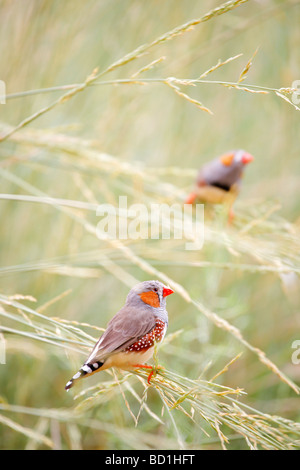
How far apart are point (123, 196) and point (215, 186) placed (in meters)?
0.35

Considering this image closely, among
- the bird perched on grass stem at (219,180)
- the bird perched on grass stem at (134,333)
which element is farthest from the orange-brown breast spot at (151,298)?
the bird perched on grass stem at (219,180)

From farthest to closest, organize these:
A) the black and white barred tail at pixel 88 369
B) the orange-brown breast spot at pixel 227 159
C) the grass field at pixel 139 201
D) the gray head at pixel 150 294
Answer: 1. the orange-brown breast spot at pixel 227 159
2. the grass field at pixel 139 201
3. the gray head at pixel 150 294
4. the black and white barred tail at pixel 88 369

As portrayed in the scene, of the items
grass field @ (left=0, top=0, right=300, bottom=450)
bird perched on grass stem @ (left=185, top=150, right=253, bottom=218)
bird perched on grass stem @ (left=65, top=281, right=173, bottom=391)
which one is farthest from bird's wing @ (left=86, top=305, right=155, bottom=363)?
bird perched on grass stem @ (left=185, top=150, right=253, bottom=218)

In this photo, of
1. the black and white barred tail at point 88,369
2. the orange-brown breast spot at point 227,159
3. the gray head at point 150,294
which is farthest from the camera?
the orange-brown breast spot at point 227,159

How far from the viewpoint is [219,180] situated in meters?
1.97

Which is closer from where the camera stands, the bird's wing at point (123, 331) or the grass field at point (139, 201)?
the bird's wing at point (123, 331)

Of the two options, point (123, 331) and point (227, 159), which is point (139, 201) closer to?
point (227, 159)

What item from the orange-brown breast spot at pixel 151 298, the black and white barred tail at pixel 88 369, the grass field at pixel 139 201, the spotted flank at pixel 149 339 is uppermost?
the grass field at pixel 139 201

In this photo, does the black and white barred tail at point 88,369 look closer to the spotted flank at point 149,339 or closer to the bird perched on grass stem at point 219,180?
the spotted flank at point 149,339

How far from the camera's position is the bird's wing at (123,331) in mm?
758

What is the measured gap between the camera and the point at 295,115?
1.94m

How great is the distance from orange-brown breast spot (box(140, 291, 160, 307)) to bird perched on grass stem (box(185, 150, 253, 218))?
3.73 ft
